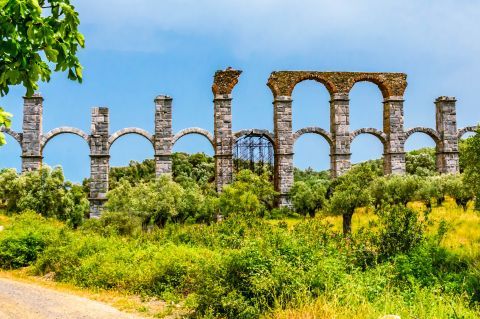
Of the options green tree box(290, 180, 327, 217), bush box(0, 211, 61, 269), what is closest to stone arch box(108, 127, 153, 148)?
green tree box(290, 180, 327, 217)

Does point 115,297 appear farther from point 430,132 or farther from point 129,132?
point 430,132

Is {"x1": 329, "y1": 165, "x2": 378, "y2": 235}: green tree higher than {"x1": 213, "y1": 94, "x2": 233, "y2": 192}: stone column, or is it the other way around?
{"x1": 213, "y1": 94, "x2": 233, "y2": 192}: stone column

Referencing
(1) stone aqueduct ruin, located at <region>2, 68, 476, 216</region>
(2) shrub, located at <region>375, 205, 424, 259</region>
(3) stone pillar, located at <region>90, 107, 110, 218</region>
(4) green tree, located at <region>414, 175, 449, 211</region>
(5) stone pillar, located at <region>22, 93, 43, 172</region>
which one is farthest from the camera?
(1) stone aqueduct ruin, located at <region>2, 68, 476, 216</region>

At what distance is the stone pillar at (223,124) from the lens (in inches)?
1292

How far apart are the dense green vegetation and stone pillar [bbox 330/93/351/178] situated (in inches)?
236

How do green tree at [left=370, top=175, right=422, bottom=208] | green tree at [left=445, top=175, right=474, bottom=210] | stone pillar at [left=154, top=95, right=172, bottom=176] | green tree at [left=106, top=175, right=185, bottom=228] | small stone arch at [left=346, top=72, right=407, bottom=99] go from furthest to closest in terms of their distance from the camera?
small stone arch at [left=346, top=72, right=407, bottom=99] < stone pillar at [left=154, top=95, right=172, bottom=176] < green tree at [left=370, top=175, right=422, bottom=208] < green tree at [left=445, top=175, right=474, bottom=210] < green tree at [left=106, top=175, right=185, bottom=228]

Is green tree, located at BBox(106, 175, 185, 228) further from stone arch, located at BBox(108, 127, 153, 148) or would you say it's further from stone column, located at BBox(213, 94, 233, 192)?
stone arch, located at BBox(108, 127, 153, 148)

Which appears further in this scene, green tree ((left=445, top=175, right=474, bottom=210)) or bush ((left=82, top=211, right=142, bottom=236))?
green tree ((left=445, top=175, right=474, bottom=210))

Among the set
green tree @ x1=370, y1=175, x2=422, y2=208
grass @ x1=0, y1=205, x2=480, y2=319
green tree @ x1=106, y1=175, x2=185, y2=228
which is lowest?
grass @ x1=0, y1=205, x2=480, y2=319

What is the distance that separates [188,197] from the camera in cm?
2550

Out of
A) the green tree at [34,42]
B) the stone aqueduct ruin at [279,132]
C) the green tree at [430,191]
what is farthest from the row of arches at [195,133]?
the green tree at [34,42]

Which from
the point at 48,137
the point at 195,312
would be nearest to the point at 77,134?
the point at 48,137

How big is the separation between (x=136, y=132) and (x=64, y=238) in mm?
17246

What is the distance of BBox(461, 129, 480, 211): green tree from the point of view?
15828 mm
